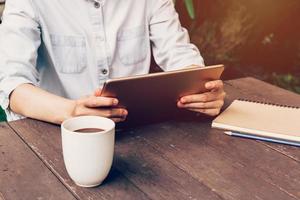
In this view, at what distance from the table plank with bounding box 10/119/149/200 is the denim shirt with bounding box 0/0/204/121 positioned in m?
0.19

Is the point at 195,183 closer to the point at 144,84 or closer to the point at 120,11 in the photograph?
the point at 144,84

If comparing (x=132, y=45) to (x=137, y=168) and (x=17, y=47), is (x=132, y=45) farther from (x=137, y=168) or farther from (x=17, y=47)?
(x=137, y=168)

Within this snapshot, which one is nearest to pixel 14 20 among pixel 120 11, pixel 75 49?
pixel 75 49

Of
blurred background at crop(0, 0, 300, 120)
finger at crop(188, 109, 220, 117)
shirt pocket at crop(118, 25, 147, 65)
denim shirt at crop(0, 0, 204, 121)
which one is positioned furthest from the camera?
blurred background at crop(0, 0, 300, 120)

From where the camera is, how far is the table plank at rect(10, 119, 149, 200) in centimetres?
85

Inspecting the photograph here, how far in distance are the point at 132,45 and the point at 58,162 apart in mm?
716

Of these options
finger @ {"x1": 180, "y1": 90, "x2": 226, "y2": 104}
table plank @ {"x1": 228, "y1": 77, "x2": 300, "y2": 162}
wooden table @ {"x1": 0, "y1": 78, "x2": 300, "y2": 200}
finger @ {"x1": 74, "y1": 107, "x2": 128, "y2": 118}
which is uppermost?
finger @ {"x1": 74, "y1": 107, "x2": 128, "y2": 118}

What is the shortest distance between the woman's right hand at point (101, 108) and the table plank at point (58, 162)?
77 millimetres

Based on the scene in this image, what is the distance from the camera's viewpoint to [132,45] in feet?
5.23

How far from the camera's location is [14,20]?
4.52 feet

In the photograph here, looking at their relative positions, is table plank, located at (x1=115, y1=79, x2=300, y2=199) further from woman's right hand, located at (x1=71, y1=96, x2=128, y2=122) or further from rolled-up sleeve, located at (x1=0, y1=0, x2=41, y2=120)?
rolled-up sleeve, located at (x1=0, y1=0, x2=41, y2=120)

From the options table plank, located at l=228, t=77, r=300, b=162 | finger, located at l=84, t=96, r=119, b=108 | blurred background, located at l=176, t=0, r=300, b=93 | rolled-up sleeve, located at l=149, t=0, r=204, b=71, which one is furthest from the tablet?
blurred background, located at l=176, t=0, r=300, b=93

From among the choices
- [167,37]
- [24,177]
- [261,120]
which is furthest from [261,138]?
[167,37]

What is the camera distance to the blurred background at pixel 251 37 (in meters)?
3.23
